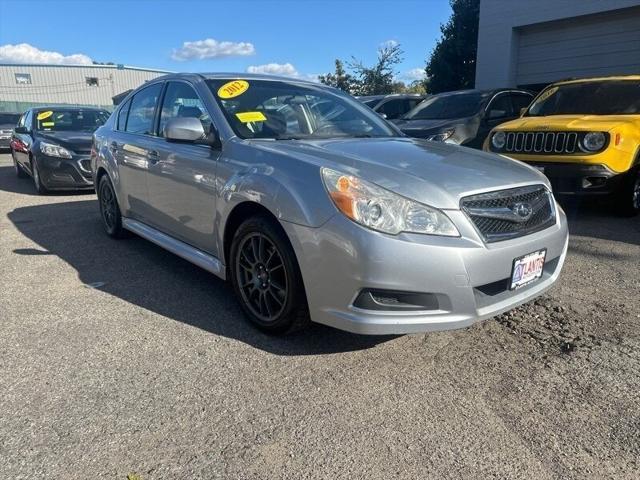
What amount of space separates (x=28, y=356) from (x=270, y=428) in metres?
1.66

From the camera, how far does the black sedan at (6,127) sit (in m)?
18.3

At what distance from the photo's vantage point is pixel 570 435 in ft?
7.27

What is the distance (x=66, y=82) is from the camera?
2090 inches

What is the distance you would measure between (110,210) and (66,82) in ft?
184

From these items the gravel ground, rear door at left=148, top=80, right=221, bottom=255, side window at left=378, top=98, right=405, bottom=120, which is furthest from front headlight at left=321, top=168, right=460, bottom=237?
side window at left=378, top=98, right=405, bottom=120

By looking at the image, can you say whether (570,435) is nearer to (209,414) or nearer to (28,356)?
(209,414)

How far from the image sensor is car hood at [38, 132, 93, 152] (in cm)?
835

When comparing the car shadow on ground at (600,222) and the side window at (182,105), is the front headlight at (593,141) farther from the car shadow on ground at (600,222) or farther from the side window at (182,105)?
the side window at (182,105)

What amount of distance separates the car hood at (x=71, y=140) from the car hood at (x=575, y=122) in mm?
6557

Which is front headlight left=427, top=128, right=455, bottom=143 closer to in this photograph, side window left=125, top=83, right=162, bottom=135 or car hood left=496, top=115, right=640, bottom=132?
→ car hood left=496, top=115, right=640, bottom=132

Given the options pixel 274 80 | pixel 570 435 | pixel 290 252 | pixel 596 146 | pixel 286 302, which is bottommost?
pixel 570 435

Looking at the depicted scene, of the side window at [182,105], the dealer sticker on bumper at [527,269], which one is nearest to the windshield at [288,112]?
the side window at [182,105]

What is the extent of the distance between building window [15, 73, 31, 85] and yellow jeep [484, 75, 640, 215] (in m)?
57.8

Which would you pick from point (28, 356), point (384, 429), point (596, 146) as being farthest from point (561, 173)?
point (28, 356)
